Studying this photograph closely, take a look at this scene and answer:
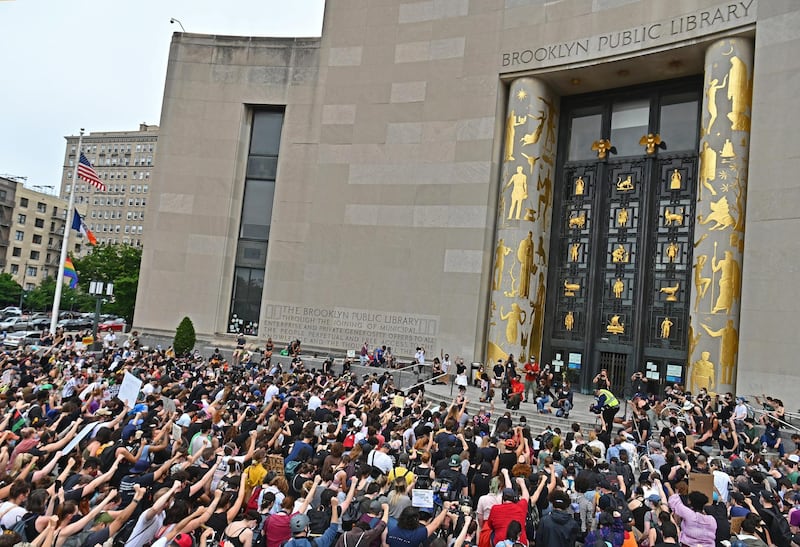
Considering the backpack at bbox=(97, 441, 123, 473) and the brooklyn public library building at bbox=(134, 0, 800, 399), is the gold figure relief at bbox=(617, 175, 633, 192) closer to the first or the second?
the brooklyn public library building at bbox=(134, 0, 800, 399)

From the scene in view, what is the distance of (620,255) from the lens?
28.0m

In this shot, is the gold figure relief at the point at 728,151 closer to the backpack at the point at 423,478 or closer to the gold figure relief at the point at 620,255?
the gold figure relief at the point at 620,255

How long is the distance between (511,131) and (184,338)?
19.1 m

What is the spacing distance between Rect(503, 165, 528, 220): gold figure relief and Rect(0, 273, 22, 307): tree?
69.7m

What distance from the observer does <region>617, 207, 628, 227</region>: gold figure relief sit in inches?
1108

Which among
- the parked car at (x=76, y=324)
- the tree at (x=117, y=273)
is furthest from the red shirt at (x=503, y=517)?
the parked car at (x=76, y=324)

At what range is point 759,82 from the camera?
2273 centimetres

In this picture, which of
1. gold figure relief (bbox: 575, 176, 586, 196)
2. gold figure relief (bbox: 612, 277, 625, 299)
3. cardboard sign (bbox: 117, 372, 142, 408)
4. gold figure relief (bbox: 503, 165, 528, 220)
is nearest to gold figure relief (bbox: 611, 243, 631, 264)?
gold figure relief (bbox: 612, 277, 625, 299)

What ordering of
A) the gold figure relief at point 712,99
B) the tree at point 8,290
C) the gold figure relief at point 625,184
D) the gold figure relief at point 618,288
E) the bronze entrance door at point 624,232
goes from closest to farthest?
the gold figure relief at point 712,99
the bronze entrance door at point 624,232
the gold figure relief at point 618,288
the gold figure relief at point 625,184
the tree at point 8,290

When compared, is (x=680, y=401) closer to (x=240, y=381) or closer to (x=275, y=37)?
(x=240, y=381)

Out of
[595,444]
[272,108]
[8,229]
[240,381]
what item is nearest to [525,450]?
[595,444]

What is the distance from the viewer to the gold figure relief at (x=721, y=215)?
23234mm

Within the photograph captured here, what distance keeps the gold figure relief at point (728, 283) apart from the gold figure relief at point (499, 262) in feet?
28.7

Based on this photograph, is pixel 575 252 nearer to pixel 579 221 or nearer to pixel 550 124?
pixel 579 221
